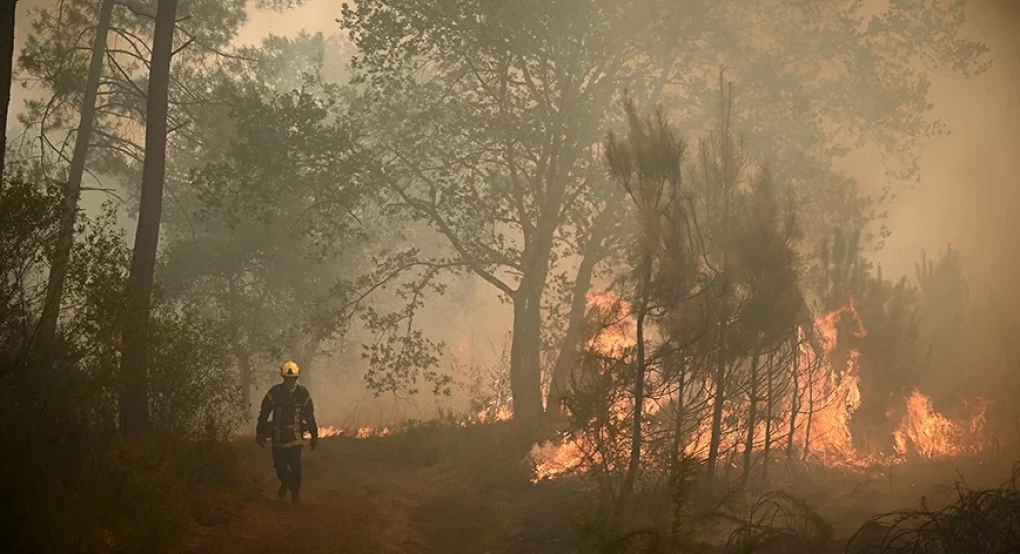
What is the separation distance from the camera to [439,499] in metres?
13.8

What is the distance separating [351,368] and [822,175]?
95.7 feet

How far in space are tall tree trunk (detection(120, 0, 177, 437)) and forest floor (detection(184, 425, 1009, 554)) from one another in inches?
77.7

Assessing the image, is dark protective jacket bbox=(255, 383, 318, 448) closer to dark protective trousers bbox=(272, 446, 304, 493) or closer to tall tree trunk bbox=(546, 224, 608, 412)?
dark protective trousers bbox=(272, 446, 304, 493)

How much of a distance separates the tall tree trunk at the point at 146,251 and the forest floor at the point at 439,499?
1.97 m

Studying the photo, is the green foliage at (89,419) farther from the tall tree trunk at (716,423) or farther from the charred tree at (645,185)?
the tall tree trunk at (716,423)

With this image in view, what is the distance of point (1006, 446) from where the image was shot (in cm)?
1867

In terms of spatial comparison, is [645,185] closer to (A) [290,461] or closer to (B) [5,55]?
(A) [290,461]

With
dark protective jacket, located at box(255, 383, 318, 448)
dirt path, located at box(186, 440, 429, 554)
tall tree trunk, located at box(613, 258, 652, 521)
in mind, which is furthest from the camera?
dark protective jacket, located at box(255, 383, 318, 448)

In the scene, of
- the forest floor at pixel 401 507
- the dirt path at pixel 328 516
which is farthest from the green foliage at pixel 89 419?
the forest floor at pixel 401 507

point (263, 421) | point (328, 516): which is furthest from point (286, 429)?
point (328, 516)

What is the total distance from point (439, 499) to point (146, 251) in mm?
6520

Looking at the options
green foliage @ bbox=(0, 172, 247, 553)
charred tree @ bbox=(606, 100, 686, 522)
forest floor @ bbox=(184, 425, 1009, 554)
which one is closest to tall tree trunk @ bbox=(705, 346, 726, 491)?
forest floor @ bbox=(184, 425, 1009, 554)

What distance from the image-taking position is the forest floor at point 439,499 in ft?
32.8

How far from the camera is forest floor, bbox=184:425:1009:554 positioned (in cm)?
1000
